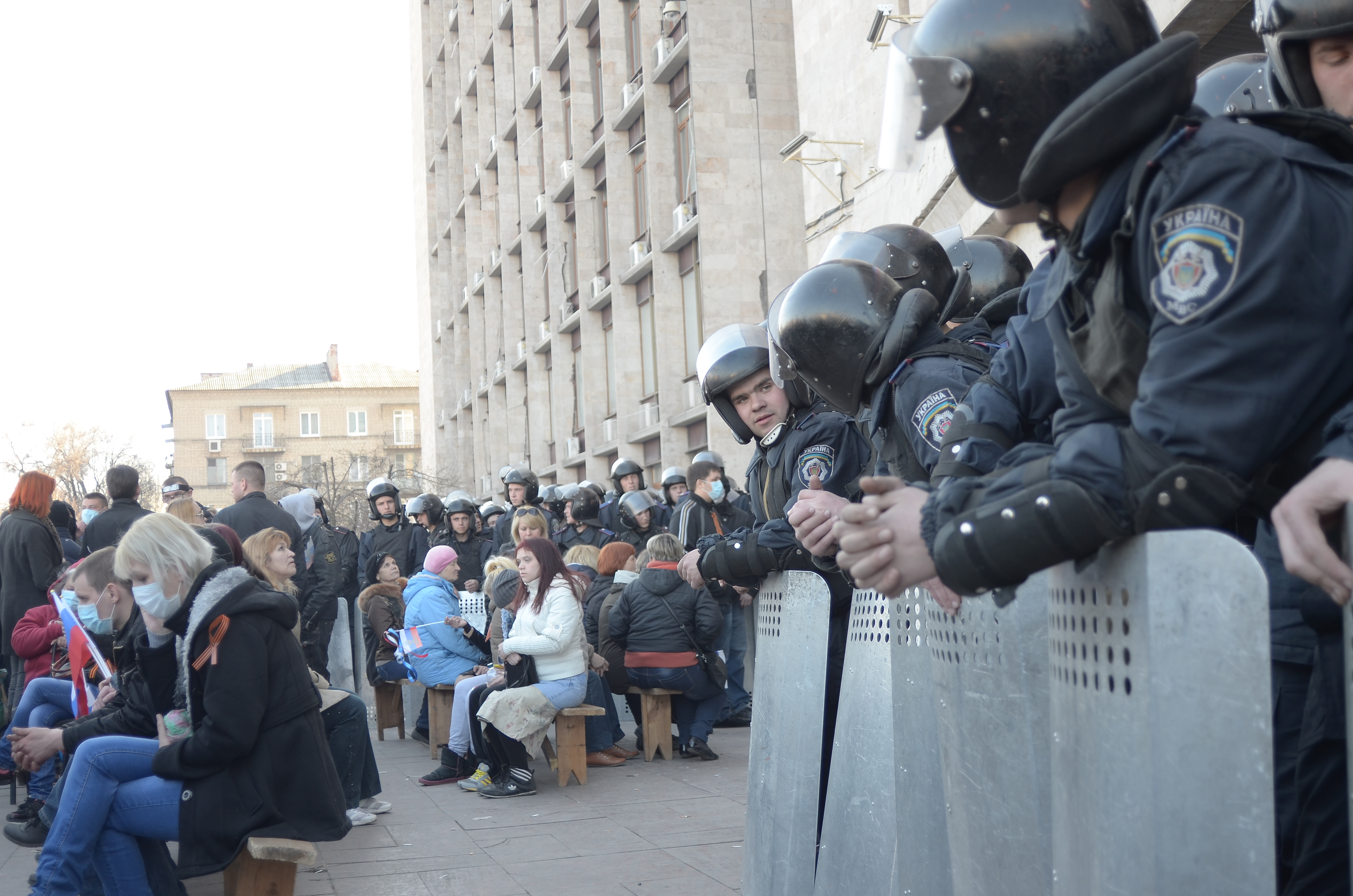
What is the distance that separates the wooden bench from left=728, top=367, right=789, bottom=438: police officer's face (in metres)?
3.72

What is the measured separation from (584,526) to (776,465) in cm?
855

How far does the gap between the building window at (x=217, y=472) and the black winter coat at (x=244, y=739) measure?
81747 mm

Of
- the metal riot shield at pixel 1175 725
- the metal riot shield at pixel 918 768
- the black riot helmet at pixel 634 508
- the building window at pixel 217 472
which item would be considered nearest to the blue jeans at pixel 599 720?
the black riot helmet at pixel 634 508

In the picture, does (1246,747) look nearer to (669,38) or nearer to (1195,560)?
(1195,560)

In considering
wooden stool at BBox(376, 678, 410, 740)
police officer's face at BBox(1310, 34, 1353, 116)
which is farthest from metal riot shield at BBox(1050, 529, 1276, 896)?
wooden stool at BBox(376, 678, 410, 740)

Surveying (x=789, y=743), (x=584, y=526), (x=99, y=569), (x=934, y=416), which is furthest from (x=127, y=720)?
(x=584, y=526)

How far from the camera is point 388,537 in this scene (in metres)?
12.8

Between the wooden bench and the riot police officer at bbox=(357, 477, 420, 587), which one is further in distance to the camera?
the riot police officer at bbox=(357, 477, 420, 587)

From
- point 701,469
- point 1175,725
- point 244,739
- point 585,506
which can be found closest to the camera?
point 1175,725

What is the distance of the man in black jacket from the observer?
27.7ft

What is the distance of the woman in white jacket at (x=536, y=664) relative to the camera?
7625 mm

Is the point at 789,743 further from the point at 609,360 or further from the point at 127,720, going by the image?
the point at 609,360

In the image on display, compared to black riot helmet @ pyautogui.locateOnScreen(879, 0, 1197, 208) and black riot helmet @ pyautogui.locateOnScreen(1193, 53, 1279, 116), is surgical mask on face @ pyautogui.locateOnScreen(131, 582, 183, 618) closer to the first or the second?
black riot helmet @ pyautogui.locateOnScreen(879, 0, 1197, 208)

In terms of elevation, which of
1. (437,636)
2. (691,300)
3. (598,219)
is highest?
(598,219)
